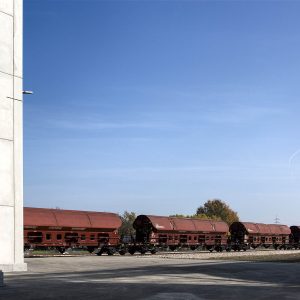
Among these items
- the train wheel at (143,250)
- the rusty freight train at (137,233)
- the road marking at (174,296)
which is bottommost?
the road marking at (174,296)

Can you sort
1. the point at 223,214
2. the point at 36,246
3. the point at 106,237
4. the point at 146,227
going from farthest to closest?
the point at 223,214
the point at 146,227
the point at 106,237
the point at 36,246

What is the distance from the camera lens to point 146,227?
52.2 metres

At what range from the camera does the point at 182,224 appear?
56.0 metres

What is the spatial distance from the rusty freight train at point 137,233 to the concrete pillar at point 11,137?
15535 mm

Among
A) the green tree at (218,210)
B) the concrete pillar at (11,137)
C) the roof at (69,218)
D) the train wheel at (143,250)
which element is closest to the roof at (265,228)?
the train wheel at (143,250)

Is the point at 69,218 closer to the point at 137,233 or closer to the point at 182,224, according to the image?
the point at 137,233

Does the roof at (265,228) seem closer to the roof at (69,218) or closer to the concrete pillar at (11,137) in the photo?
the roof at (69,218)

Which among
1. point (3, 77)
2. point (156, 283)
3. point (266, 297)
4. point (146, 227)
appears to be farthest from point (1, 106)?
point (146, 227)

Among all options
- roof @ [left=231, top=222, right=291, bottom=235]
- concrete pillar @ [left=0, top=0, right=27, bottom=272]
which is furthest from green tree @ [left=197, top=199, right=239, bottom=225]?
concrete pillar @ [left=0, top=0, right=27, bottom=272]

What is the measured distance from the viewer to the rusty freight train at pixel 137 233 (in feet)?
137

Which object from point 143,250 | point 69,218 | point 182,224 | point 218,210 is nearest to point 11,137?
point 69,218

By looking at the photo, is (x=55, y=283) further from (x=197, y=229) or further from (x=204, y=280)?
(x=197, y=229)

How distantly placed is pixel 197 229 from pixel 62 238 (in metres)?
Result: 19.5

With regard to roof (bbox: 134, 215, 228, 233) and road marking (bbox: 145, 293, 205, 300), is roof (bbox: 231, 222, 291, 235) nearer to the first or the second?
roof (bbox: 134, 215, 228, 233)
